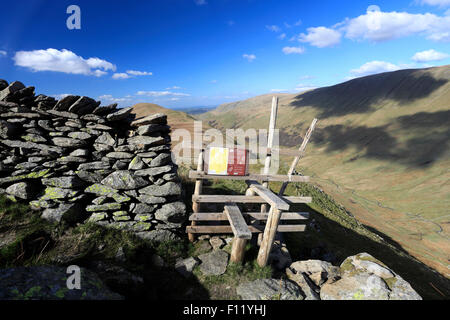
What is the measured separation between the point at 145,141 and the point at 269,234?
5.92 m

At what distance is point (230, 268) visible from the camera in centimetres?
701

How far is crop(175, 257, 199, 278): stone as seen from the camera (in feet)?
22.6

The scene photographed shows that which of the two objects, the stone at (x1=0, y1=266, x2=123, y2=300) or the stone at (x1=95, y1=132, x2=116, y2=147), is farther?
the stone at (x1=95, y1=132, x2=116, y2=147)

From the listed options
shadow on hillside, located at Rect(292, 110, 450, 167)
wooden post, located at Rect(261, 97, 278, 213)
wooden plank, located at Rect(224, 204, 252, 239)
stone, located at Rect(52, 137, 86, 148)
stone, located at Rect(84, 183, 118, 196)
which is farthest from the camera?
shadow on hillside, located at Rect(292, 110, 450, 167)

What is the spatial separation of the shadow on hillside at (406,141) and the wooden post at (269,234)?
138m

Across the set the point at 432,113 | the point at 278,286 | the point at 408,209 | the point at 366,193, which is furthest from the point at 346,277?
the point at 432,113

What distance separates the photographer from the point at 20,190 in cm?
732

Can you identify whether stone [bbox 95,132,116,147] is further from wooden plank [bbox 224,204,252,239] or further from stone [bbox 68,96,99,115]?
wooden plank [bbox 224,204,252,239]

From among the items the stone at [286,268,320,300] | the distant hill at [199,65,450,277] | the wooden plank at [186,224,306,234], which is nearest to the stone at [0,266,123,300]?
the wooden plank at [186,224,306,234]

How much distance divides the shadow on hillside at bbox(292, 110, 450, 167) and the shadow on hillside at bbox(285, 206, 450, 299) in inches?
4872

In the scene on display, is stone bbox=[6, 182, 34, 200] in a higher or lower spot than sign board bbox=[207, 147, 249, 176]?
lower

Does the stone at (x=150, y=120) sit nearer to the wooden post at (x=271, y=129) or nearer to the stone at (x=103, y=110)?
the stone at (x=103, y=110)

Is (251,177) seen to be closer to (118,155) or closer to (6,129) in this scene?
(118,155)

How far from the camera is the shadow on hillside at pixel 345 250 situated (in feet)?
36.2
